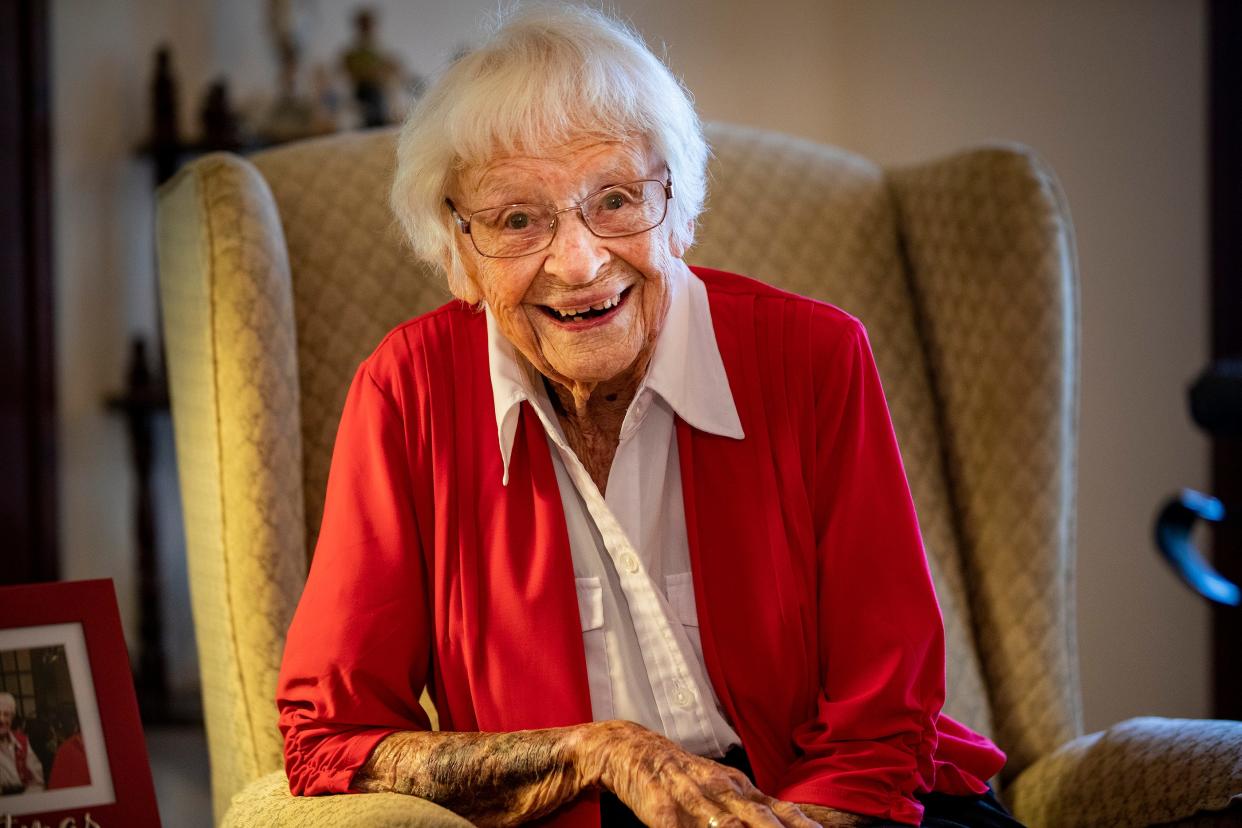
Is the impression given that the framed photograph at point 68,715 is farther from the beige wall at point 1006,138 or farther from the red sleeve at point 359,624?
the beige wall at point 1006,138

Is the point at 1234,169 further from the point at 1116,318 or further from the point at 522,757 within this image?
the point at 522,757

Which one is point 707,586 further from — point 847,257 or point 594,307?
point 847,257

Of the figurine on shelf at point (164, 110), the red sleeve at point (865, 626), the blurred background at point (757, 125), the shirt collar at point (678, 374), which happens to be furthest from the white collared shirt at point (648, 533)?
the figurine on shelf at point (164, 110)

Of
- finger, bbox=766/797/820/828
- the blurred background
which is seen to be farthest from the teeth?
the blurred background

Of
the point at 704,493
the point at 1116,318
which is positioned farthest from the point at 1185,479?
the point at 704,493

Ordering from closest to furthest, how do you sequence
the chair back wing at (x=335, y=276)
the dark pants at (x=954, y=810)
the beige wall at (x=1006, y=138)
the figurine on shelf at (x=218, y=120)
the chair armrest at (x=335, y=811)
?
the chair armrest at (x=335, y=811)
the dark pants at (x=954, y=810)
the chair back wing at (x=335, y=276)
the beige wall at (x=1006, y=138)
the figurine on shelf at (x=218, y=120)

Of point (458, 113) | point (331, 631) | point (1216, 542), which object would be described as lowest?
point (1216, 542)

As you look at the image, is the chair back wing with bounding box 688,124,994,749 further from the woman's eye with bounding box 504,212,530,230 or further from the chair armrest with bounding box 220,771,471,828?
the chair armrest with bounding box 220,771,471,828

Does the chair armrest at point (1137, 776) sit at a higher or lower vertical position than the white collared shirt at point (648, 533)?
lower

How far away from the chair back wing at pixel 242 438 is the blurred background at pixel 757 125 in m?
1.23

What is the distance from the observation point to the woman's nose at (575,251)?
1205 millimetres

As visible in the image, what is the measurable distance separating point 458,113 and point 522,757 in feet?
2.03

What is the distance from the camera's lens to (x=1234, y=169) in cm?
258

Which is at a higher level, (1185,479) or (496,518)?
(496,518)
